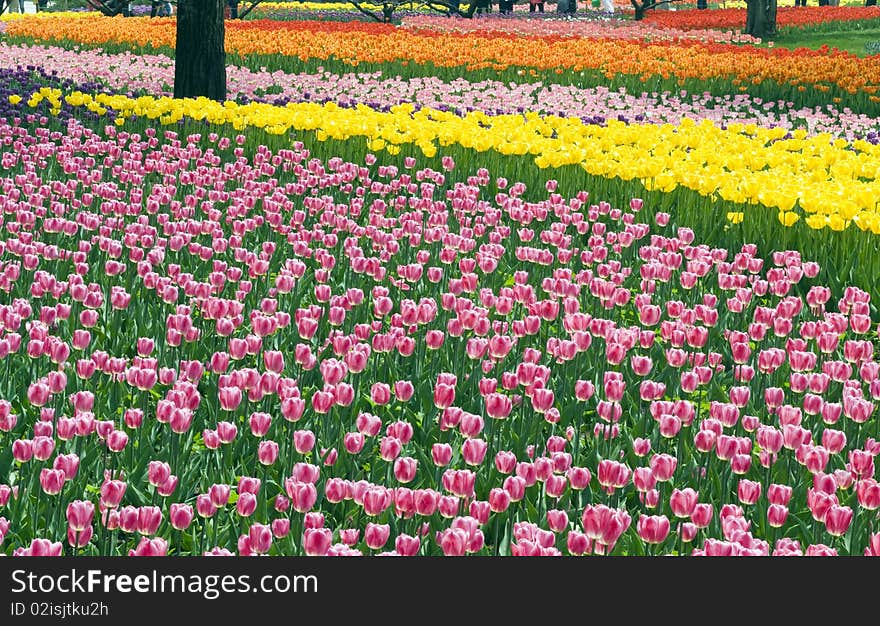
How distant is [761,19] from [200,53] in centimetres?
2392

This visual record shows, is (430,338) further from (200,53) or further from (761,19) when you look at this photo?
(761,19)

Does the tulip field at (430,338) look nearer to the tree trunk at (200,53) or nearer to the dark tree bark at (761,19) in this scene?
the tree trunk at (200,53)

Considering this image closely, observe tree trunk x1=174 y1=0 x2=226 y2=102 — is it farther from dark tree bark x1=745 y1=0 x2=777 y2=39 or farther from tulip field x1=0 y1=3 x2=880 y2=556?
dark tree bark x1=745 y1=0 x2=777 y2=39

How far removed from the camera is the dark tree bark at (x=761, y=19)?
3262 centimetres

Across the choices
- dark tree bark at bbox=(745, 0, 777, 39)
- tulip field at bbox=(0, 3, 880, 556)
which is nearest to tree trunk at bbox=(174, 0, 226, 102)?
tulip field at bbox=(0, 3, 880, 556)

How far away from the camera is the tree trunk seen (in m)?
12.4

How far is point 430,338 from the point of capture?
4.36 metres

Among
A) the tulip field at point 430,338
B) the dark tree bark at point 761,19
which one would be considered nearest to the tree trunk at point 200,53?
the tulip field at point 430,338

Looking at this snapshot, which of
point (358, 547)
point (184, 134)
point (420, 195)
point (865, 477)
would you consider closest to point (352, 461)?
point (358, 547)

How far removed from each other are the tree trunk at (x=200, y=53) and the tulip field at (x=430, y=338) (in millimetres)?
990

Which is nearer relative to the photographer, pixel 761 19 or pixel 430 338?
pixel 430 338

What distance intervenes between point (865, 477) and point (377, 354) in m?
2.12

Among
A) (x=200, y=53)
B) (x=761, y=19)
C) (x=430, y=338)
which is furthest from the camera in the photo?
(x=761, y=19)

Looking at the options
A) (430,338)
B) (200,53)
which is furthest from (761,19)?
(430,338)
